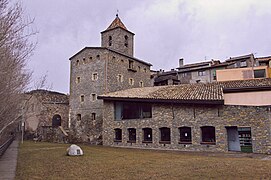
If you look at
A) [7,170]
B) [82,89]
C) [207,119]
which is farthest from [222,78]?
→ [7,170]

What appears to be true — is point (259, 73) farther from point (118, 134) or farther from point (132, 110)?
point (118, 134)

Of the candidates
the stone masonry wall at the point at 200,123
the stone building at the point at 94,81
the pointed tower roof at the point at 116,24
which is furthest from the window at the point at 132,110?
the pointed tower roof at the point at 116,24

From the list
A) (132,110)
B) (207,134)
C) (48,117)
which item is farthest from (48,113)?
(207,134)

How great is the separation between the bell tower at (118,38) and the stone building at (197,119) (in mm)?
12751

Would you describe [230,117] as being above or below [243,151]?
above

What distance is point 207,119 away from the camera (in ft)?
59.6

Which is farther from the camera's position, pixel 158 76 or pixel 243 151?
pixel 158 76

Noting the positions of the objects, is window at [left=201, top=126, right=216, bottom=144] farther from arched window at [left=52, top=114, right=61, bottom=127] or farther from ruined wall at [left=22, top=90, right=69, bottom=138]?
arched window at [left=52, top=114, right=61, bottom=127]

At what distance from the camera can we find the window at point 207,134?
18244mm

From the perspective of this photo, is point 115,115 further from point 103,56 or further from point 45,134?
point 45,134

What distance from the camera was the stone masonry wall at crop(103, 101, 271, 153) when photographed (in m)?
16.3

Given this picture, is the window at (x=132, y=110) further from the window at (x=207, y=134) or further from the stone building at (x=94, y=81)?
the stone building at (x=94, y=81)

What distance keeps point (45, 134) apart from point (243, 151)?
885 inches

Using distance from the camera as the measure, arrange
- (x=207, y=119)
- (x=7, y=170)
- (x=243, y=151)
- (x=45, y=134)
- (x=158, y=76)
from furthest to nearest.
→ (x=158, y=76) < (x=45, y=134) < (x=207, y=119) < (x=243, y=151) < (x=7, y=170)
